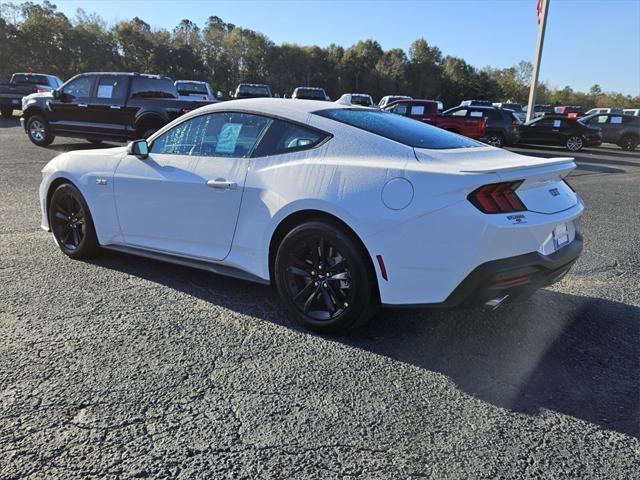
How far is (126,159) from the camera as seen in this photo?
4.39 meters

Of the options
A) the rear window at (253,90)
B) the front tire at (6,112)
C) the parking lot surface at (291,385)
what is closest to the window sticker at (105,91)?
the parking lot surface at (291,385)

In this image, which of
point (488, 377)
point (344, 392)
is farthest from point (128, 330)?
point (488, 377)

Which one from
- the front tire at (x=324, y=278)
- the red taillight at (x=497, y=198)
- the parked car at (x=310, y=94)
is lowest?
the front tire at (x=324, y=278)

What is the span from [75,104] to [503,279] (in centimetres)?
1257

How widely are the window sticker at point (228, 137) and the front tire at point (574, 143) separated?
20612mm

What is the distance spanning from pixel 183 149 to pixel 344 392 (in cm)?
243

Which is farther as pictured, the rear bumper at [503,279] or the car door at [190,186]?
the car door at [190,186]

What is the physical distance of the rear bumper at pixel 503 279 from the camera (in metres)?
2.88

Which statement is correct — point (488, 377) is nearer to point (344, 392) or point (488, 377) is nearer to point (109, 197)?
point (344, 392)

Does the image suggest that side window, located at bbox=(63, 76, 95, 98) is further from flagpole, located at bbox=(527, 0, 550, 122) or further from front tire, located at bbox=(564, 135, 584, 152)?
flagpole, located at bbox=(527, 0, 550, 122)

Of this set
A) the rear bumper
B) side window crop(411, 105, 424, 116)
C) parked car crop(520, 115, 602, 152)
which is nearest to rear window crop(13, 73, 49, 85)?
side window crop(411, 105, 424, 116)

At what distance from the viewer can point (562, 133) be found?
68.7ft

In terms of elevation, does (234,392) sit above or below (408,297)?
below

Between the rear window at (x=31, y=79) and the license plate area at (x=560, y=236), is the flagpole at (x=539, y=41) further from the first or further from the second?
the license plate area at (x=560, y=236)
